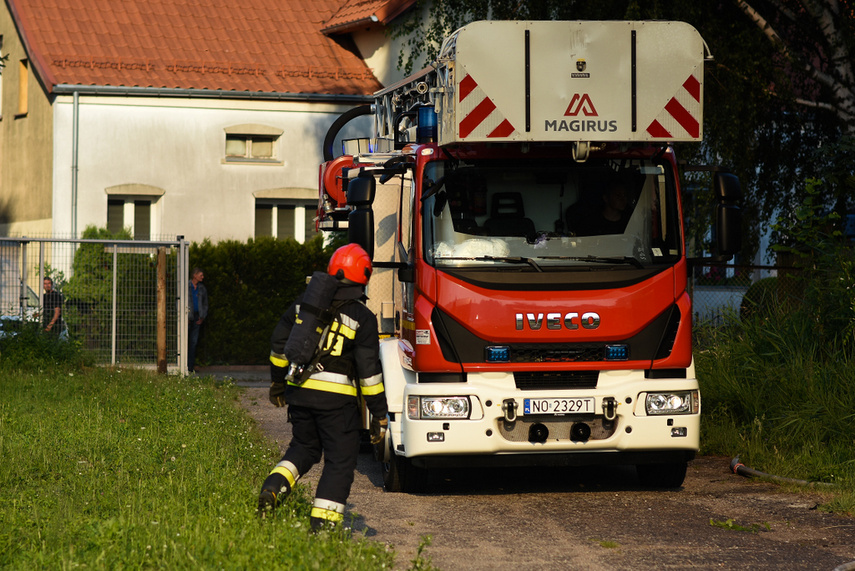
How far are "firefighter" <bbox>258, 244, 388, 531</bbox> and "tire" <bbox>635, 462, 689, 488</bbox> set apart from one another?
9.91 feet

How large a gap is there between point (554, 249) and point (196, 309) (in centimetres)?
1311

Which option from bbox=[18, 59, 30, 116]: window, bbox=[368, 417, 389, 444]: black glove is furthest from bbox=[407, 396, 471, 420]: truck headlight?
bbox=[18, 59, 30, 116]: window

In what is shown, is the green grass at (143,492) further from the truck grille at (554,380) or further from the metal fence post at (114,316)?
the metal fence post at (114,316)

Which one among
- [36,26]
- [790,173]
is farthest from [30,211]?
[790,173]

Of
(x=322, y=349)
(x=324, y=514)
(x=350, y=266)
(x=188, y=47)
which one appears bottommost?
(x=324, y=514)

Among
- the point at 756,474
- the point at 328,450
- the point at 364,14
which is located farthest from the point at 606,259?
the point at 364,14

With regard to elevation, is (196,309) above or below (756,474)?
above

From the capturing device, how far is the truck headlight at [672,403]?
8.22 m

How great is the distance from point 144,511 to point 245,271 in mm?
15430

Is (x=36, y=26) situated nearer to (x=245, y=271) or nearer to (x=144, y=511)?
(x=245, y=271)

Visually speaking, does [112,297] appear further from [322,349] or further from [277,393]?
[322,349]

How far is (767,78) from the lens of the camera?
15.2 m

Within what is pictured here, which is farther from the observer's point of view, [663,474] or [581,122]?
[663,474]

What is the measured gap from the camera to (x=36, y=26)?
24641 mm
